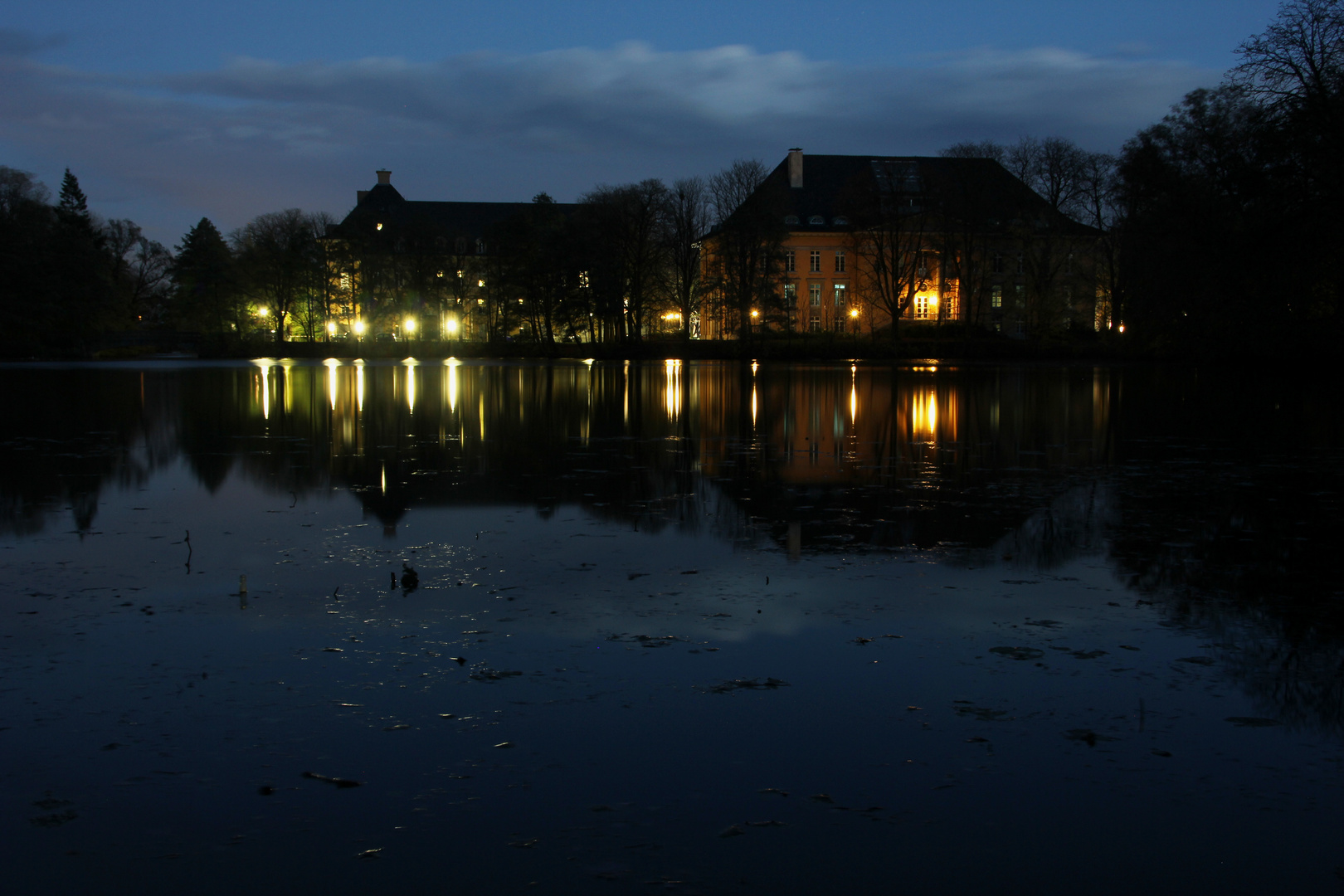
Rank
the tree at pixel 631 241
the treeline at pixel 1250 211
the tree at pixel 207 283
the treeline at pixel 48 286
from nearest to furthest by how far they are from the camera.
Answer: the treeline at pixel 1250 211, the treeline at pixel 48 286, the tree at pixel 631 241, the tree at pixel 207 283

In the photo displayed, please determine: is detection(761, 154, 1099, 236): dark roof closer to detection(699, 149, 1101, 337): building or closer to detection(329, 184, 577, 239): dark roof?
detection(699, 149, 1101, 337): building

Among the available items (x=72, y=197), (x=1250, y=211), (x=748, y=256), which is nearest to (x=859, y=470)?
(x=1250, y=211)

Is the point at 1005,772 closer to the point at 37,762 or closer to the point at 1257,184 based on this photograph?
the point at 37,762

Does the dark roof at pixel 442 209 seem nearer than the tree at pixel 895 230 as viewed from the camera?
No

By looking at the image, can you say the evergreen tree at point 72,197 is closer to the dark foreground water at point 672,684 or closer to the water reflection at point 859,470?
the water reflection at point 859,470

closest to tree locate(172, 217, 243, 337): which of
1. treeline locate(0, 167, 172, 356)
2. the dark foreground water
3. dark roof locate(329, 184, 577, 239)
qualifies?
treeline locate(0, 167, 172, 356)

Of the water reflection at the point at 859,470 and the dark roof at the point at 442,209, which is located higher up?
the dark roof at the point at 442,209

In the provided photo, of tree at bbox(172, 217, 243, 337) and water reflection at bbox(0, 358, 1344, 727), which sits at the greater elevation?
tree at bbox(172, 217, 243, 337)

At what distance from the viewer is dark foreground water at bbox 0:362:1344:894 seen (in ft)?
12.7

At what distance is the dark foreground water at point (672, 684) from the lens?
3871 millimetres

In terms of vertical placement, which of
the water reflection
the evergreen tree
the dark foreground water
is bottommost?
the dark foreground water

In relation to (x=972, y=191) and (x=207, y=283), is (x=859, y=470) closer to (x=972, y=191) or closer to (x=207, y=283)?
(x=972, y=191)

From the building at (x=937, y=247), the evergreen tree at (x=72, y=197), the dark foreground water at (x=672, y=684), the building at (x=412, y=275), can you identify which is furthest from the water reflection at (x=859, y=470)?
the evergreen tree at (x=72, y=197)

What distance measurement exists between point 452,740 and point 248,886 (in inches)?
48.1
